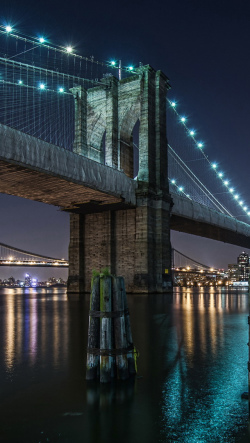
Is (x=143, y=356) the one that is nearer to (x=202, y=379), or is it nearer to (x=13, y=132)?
(x=202, y=379)

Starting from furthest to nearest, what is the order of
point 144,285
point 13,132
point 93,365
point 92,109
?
point 92,109
point 144,285
point 13,132
point 93,365

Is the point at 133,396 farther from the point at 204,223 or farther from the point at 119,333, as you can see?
the point at 204,223

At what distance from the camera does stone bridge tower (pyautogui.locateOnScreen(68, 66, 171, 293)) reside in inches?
1491

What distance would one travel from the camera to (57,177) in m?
29.7

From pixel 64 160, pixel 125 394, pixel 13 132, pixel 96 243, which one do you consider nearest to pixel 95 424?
pixel 125 394

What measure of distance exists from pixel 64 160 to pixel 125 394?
26418 mm

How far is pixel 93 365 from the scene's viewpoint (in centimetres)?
571

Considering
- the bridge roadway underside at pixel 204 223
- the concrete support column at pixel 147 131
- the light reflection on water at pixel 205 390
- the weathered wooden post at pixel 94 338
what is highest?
the concrete support column at pixel 147 131

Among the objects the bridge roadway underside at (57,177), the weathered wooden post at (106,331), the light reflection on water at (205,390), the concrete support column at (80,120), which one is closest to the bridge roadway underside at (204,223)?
the bridge roadway underside at (57,177)

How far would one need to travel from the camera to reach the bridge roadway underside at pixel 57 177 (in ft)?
88.1

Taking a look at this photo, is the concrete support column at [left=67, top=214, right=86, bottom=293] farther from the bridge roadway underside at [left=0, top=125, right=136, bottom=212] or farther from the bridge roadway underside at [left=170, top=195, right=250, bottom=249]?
the bridge roadway underside at [left=170, top=195, right=250, bottom=249]

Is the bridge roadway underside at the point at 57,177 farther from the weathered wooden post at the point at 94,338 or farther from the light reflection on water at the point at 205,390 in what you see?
the weathered wooden post at the point at 94,338

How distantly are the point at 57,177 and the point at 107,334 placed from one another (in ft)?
81.7

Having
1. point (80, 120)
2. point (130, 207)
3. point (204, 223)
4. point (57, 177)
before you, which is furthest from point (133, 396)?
point (204, 223)
